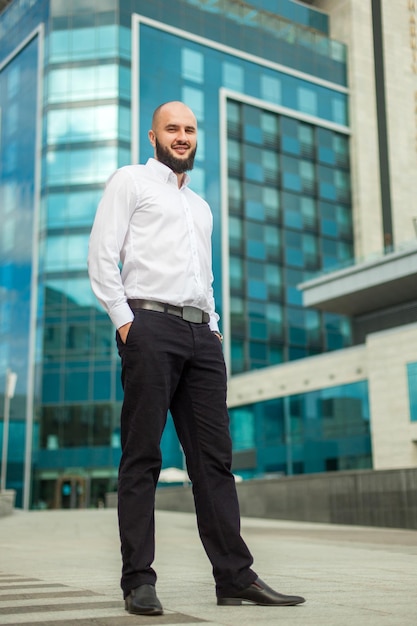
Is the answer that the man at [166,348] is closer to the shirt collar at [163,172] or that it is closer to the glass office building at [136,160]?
the shirt collar at [163,172]

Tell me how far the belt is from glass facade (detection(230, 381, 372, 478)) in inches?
1125

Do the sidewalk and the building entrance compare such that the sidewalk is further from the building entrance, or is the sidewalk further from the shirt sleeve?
the building entrance

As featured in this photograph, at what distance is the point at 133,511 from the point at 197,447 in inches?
16.2

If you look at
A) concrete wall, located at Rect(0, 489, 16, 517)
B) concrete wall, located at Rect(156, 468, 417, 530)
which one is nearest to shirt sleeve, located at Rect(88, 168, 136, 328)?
concrete wall, located at Rect(156, 468, 417, 530)

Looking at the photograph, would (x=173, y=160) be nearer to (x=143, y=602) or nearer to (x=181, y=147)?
(x=181, y=147)

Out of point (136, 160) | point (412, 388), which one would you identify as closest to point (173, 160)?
point (412, 388)

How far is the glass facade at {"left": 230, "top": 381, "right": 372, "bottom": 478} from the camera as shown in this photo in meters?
32.5

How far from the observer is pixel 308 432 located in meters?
35.6

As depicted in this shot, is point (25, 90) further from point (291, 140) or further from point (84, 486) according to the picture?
point (84, 486)

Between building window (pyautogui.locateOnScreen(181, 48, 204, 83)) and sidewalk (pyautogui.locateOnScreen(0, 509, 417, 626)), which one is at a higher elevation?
building window (pyautogui.locateOnScreen(181, 48, 204, 83))

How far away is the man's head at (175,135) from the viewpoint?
13.4 ft

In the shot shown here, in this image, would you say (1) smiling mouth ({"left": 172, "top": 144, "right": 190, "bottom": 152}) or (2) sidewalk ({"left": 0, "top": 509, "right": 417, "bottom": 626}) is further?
(1) smiling mouth ({"left": 172, "top": 144, "right": 190, "bottom": 152})

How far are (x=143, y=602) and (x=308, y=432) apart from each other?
108 feet

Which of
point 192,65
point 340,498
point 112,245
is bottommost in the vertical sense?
point 340,498
